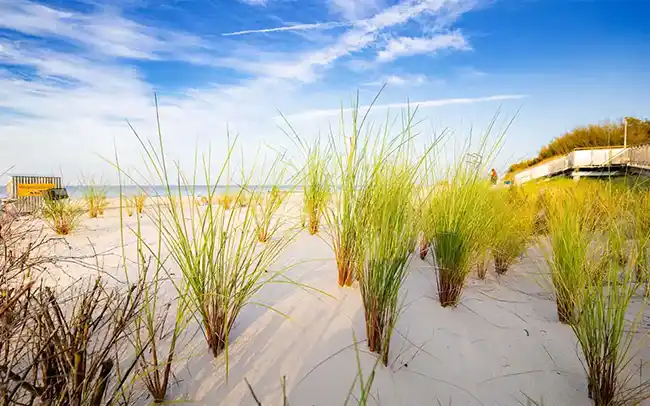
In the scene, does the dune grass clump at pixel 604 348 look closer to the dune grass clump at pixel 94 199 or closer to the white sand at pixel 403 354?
the white sand at pixel 403 354

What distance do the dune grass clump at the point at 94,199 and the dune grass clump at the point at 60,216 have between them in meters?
1.07

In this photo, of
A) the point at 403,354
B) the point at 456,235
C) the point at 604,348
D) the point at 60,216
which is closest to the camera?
the point at 604,348

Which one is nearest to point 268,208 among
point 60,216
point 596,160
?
point 60,216

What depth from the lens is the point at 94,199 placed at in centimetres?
514

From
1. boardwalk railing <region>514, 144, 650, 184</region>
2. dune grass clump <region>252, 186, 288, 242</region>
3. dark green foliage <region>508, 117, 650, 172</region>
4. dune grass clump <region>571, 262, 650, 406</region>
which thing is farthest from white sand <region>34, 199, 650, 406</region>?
dark green foliage <region>508, 117, 650, 172</region>

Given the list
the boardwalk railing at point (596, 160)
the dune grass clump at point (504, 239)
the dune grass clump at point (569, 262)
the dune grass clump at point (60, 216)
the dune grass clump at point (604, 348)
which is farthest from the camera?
the boardwalk railing at point (596, 160)

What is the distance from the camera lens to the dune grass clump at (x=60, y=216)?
3615 millimetres

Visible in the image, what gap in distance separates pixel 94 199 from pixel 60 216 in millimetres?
1561

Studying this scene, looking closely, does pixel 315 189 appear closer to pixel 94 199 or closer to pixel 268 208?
pixel 268 208

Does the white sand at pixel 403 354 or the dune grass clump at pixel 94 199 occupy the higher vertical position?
the dune grass clump at pixel 94 199

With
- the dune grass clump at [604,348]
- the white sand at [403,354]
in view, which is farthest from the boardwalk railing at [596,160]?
the dune grass clump at [604,348]

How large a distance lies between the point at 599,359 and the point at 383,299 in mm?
847

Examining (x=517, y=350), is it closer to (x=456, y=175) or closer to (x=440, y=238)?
(x=440, y=238)

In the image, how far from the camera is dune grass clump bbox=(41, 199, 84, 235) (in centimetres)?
362
